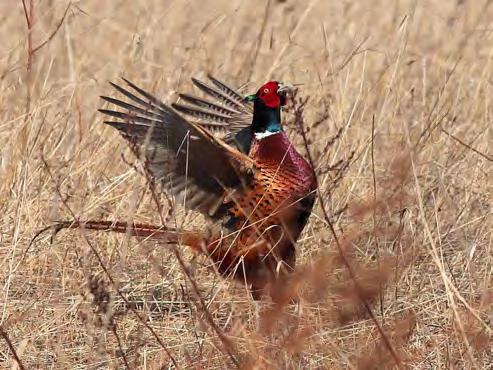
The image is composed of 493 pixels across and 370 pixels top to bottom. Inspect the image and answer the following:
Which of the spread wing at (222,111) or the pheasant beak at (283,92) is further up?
the pheasant beak at (283,92)

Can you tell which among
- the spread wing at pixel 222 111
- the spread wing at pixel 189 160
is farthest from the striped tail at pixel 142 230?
the spread wing at pixel 222 111

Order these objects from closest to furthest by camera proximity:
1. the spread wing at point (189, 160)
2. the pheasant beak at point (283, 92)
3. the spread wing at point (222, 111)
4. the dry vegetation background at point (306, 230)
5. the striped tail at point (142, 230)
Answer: the dry vegetation background at point (306, 230), the striped tail at point (142, 230), the spread wing at point (189, 160), the pheasant beak at point (283, 92), the spread wing at point (222, 111)

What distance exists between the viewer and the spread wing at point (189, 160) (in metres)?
3.65

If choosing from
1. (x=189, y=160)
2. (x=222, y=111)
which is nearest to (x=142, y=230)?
(x=189, y=160)

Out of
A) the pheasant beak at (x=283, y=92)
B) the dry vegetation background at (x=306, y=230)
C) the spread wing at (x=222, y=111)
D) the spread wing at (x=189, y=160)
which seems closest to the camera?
the dry vegetation background at (x=306, y=230)

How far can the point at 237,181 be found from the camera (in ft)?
12.8

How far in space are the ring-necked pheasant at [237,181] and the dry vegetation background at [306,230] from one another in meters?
0.11

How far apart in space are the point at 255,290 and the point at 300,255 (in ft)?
0.91

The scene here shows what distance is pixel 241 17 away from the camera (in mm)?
7449

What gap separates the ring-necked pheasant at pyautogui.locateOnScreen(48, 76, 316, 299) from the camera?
12.0 ft

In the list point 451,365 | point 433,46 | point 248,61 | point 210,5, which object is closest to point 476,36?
point 433,46

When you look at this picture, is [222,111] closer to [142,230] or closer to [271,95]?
[271,95]

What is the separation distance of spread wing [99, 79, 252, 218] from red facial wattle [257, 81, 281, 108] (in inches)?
10.7

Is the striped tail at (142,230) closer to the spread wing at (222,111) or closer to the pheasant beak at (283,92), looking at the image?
the pheasant beak at (283,92)
